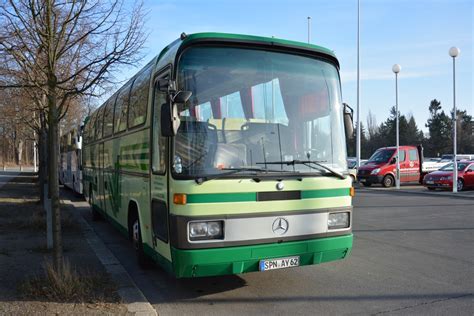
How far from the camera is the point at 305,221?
17.8ft

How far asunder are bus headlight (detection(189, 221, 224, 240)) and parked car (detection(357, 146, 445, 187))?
21154 mm

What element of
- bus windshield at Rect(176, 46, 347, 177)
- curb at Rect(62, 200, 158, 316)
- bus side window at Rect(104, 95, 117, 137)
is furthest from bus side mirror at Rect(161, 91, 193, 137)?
bus side window at Rect(104, 95, 117, 137)

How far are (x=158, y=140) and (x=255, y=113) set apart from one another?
1268mm

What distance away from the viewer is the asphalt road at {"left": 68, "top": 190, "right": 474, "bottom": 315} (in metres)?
5.23

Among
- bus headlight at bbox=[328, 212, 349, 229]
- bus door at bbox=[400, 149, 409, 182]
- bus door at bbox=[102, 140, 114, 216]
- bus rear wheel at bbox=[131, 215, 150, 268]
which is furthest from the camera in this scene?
bus door at bbox=[400, 149, 409, 182]

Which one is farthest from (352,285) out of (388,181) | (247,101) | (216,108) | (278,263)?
(388,181)

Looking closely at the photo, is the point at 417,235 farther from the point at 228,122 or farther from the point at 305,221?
the point at 228,122

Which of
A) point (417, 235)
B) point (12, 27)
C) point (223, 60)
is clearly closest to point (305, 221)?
point (223, 60)

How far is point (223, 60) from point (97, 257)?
432cm

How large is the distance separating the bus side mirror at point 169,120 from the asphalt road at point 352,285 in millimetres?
2075

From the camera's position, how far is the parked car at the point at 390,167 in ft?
81.6

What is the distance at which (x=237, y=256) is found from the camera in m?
5.06

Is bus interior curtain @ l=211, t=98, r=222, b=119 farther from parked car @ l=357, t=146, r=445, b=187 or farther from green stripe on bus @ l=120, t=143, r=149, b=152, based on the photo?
parked car @ l=357, t=146, r=445, b=187

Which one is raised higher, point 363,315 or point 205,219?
point 205,219
